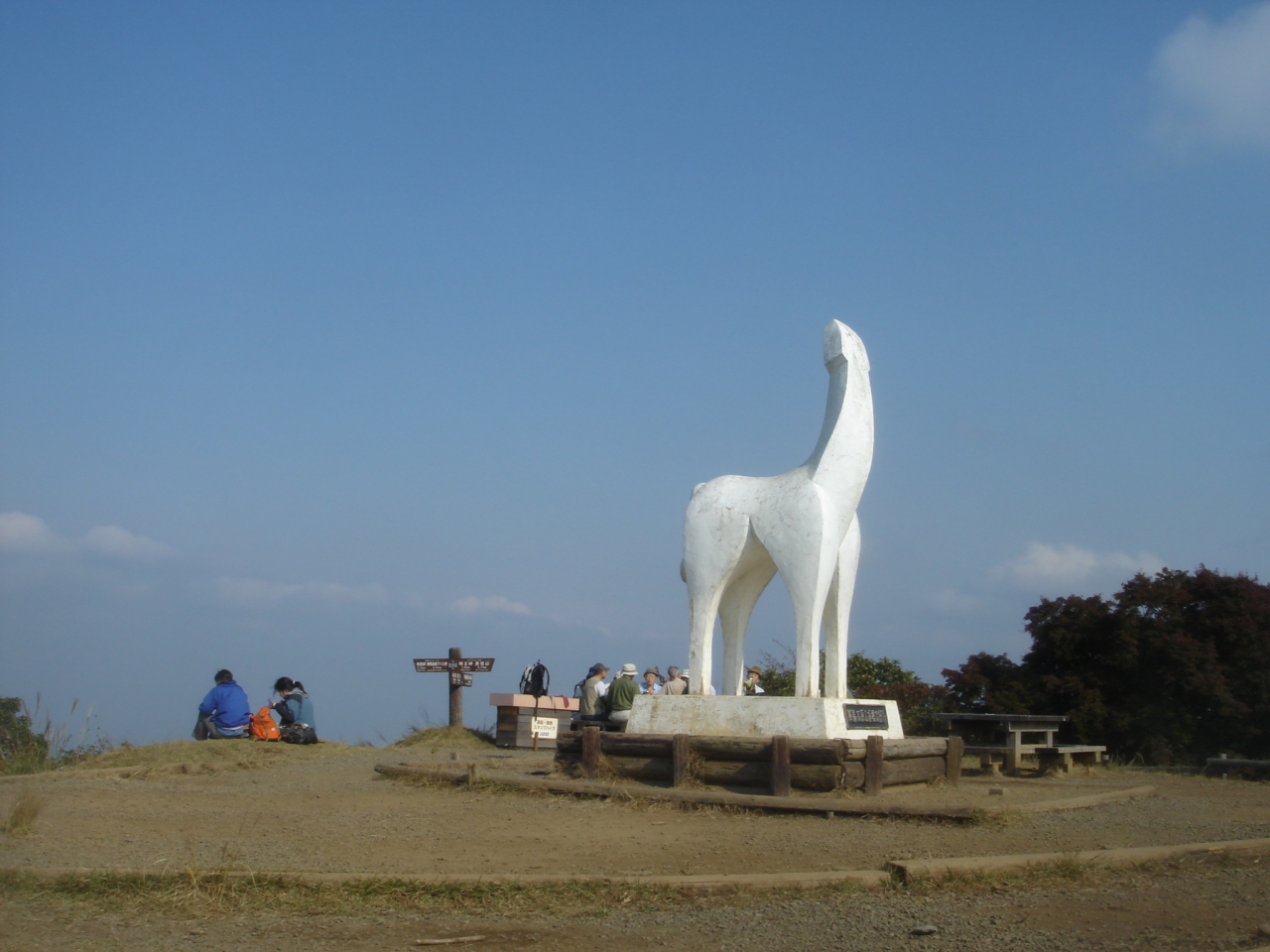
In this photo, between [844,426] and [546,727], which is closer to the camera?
[844,426]

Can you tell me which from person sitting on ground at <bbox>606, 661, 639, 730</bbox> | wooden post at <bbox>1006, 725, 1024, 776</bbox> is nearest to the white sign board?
person sitting on ground at <bbox>606, 661, 639, 730</bbox>

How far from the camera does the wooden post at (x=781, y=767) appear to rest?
9.83 m

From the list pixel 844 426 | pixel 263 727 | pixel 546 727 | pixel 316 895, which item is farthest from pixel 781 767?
pixel 263 727

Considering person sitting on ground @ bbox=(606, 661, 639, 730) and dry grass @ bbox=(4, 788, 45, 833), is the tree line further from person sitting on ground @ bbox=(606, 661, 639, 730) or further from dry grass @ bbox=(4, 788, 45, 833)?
dry grass @ bbox=(4, 788, 45, 833)

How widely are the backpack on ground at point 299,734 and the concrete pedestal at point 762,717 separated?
6778 millimetres

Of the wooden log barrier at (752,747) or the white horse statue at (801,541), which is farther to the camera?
the white horse statue at (801,541)

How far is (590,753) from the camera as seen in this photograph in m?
11.2

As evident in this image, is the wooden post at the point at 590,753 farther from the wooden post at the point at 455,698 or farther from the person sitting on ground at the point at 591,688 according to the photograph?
the wooden post at the point at 455,698

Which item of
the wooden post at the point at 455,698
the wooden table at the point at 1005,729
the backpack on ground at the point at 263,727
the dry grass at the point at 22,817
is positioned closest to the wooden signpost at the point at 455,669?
the wooden post at the point at 455,698

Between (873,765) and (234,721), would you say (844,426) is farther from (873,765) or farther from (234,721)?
(234,721)

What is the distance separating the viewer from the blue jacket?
610 inches

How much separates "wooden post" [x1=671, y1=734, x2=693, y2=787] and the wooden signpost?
940 cm

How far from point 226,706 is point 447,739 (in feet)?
13.5

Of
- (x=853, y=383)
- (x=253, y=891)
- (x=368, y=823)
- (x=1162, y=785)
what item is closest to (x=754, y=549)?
(x=853, y=383)
